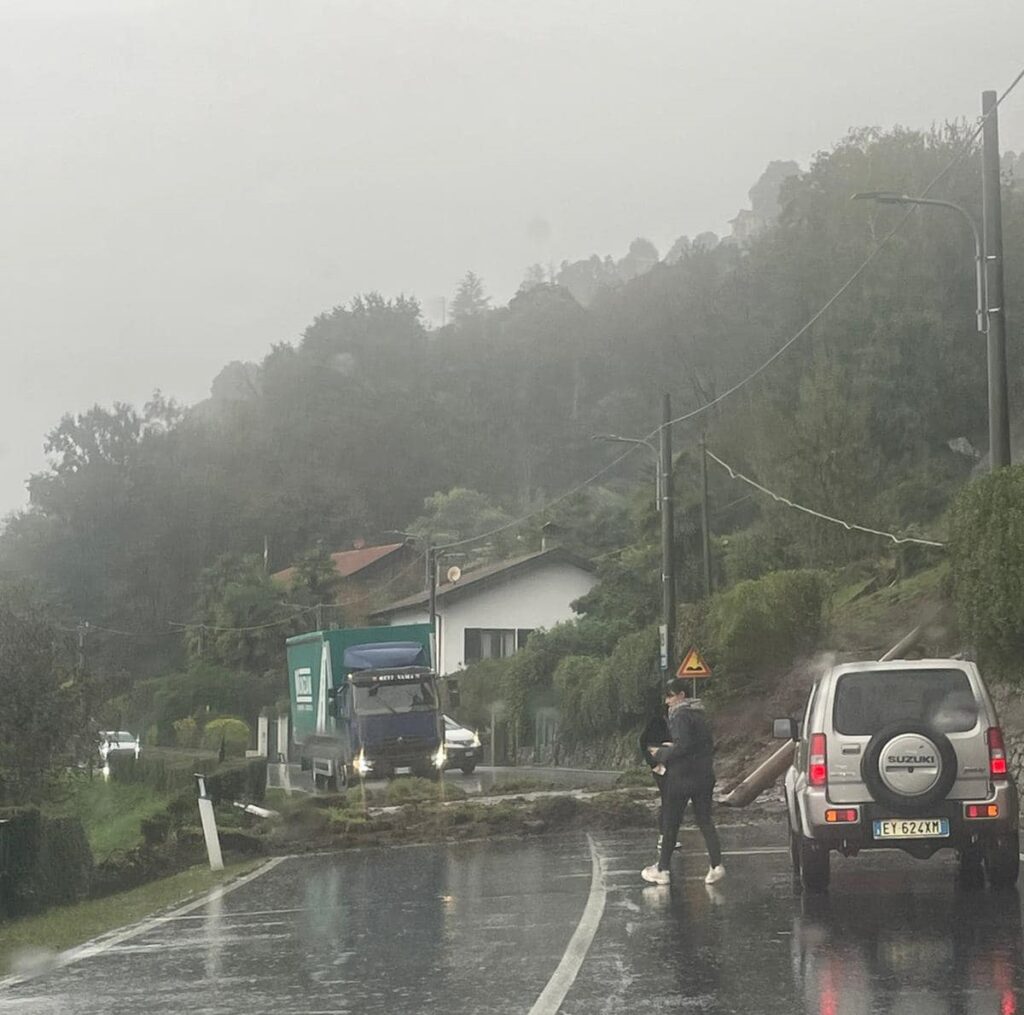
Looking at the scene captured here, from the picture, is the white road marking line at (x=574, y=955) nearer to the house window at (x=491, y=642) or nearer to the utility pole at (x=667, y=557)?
the utility pole at (x=667, y=557)

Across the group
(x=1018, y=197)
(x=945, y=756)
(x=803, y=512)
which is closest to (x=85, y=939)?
(x=945, y=756)

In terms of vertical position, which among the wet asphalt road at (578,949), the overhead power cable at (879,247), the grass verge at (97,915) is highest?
the overhead power cable at (879,247)

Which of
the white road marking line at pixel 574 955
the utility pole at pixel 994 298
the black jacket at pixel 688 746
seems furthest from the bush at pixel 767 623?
the black jacket at pixel 688 746

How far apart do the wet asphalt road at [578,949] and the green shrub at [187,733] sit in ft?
177

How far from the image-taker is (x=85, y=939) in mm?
13383

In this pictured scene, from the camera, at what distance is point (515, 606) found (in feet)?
240

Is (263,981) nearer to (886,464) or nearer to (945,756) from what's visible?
(945,756)

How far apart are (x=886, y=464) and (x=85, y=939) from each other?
1782 inches

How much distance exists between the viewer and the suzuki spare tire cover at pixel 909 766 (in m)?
12.5

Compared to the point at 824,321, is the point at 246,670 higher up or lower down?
lower down

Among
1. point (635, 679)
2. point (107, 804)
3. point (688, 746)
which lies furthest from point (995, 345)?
point (107, 804)

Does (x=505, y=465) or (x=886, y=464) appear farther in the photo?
(x=505, y=465)

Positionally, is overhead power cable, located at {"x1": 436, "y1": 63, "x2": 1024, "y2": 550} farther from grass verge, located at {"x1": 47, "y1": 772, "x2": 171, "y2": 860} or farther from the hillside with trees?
grass verge, located at {"x1": 47, "y1": 772, "x2": 171, "y2": 860}

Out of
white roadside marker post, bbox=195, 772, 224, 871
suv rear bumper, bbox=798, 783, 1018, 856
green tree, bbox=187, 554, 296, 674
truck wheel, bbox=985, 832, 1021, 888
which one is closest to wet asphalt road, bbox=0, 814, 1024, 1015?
truck wheel, bbox=985, 832, 1021, 888
